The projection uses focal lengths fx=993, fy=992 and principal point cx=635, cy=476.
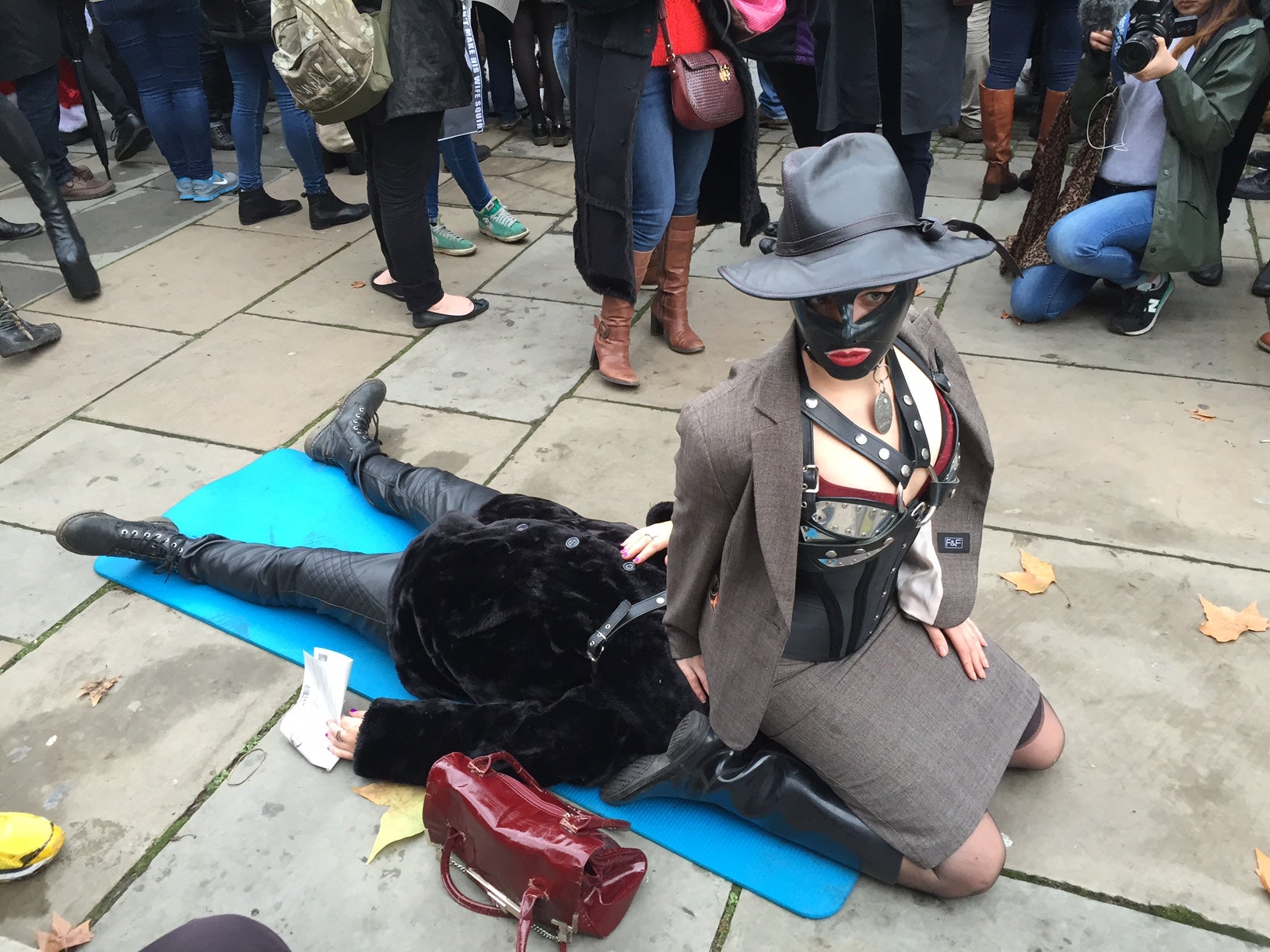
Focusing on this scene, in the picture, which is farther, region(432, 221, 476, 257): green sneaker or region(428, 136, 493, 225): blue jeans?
region(432, 221, 476, 257): green sneaker

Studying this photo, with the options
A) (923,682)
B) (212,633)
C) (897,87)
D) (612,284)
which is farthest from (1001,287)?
(212,633)

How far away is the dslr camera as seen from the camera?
153 inches

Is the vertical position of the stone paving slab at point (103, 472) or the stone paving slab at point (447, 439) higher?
the stone paving slab at point (103, 472)

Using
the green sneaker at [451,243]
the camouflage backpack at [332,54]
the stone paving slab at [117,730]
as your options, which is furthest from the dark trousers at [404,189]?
the stone paving slab at [117,730]

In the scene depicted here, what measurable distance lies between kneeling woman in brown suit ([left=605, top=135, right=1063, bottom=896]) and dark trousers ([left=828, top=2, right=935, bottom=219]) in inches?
110

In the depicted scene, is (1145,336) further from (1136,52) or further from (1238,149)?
(1136,52)

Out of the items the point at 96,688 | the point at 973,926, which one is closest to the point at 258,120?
the point at 96,688

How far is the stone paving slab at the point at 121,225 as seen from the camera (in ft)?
19.9

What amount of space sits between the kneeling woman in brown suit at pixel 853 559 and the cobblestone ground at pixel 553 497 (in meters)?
0.30

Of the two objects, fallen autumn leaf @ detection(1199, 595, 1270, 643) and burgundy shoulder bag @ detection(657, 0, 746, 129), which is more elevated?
burgundy shoulder bag @ detection(657, 0, 746, 129)

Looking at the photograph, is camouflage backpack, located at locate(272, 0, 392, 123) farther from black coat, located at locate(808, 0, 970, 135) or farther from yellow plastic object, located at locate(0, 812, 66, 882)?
yellow plastic object, located at locate(0, 812, 66, 882)

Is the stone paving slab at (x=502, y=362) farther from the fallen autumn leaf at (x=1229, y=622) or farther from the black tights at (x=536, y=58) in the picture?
the black tights at (x=536, y=58)

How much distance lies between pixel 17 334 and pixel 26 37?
1.89m

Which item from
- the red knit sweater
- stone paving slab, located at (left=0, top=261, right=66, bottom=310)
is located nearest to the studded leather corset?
the red knit sweater
